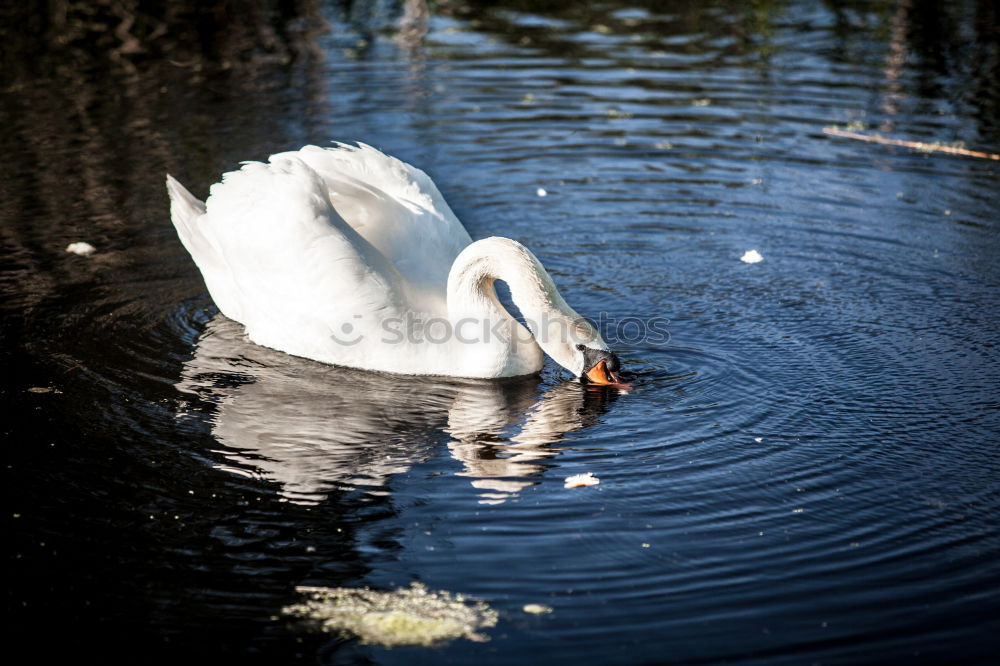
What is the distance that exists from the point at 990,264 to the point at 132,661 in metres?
7.45

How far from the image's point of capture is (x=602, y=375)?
24.8ft

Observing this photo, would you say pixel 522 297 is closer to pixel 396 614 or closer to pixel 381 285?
pixel 381 285

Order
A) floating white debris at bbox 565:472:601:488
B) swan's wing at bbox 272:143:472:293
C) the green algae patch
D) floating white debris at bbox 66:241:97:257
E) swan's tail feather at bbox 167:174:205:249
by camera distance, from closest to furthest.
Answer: the green algae patch → floating white debris at bbox 565:472:601:488 → swan's wing at bbox 272:143:472:293 → swan's tail feather at bbox 167:174:205:249 → floating white debris at bbox 66:241:97:257

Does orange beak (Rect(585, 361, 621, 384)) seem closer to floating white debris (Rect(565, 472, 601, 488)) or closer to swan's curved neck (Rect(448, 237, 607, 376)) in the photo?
swan's curved neck (Rect(448, 237, 607, 376))

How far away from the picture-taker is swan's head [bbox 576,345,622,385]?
24.8ft

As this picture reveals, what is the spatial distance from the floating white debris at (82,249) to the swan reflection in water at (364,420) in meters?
2.10

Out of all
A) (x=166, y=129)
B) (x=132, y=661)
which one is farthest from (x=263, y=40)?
(x=132, y=661)

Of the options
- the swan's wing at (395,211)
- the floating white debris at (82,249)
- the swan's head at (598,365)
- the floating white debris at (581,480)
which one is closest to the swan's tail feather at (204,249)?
the swan's wing at (395,211)

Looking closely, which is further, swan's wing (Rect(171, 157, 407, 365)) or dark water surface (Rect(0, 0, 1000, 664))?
swan's wing (Rect(171, 157, 407, 365))

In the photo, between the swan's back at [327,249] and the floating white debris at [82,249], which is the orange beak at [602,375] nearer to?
the swan's back at [327,249]

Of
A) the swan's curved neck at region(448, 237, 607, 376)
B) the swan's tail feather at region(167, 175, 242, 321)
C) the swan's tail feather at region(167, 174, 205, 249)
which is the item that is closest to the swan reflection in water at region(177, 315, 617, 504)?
the swan's curved neck at region(448, 237, 607, 376)

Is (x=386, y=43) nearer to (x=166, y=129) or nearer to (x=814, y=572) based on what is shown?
(x=166, y=129)

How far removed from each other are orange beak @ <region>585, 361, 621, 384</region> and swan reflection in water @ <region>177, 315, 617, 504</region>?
65 millimetres

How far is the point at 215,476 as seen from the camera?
6.37 meters
